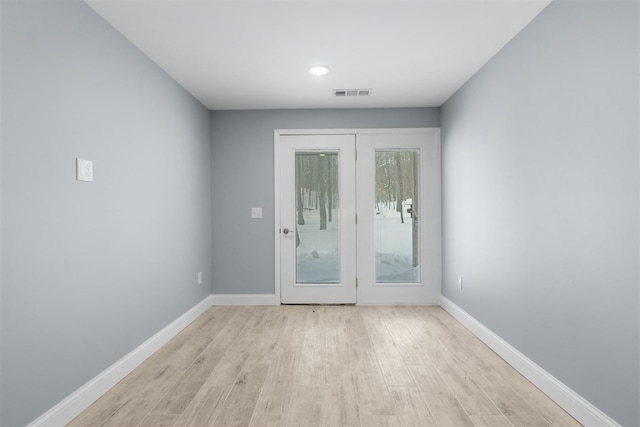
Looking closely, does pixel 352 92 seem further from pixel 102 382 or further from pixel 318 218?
pixel 102 382

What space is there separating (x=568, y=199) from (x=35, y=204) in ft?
9.10

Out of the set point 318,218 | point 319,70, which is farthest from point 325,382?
point 319,70

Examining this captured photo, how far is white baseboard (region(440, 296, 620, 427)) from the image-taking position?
1894 millimetres

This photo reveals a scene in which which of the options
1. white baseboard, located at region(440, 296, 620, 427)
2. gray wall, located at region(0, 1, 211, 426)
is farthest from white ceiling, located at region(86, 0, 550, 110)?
white baseboard, located at region(440, 296, 620, 427)

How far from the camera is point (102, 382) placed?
2303mm

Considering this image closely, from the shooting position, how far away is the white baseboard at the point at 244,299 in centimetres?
444

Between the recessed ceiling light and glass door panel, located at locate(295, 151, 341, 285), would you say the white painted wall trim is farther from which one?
the recessed ceiling light

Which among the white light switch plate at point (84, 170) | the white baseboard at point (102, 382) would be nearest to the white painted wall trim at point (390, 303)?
the white baseboard at point (102, 382)

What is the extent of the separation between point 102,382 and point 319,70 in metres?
2.78

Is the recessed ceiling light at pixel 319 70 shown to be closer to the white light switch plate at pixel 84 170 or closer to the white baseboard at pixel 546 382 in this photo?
the white light switch plate at pixel 84 170

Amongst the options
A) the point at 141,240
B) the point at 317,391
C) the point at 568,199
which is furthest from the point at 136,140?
the point at 568,199

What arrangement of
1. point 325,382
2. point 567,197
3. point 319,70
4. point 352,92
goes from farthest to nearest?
point 352,92 < point 319,70 < point 325,382 < point 567,197

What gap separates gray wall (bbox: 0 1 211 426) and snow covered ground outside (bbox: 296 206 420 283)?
64.6 inches

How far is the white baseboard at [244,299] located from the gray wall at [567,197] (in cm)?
235
